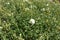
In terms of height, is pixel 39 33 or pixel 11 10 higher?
pixel 11 10

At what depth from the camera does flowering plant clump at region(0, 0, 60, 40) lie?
193 inches

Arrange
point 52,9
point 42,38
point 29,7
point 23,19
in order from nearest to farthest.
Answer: point 42,38
point 23,19
point 29,7
point 52,9

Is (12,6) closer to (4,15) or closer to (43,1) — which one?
(4,15)

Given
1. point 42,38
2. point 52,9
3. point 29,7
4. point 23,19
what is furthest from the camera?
point 52,9

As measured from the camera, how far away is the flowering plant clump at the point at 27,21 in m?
4.91

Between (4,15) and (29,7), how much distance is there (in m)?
1.12

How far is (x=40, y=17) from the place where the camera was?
5695 mm

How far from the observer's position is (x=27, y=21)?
17.5 ft

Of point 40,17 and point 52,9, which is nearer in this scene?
point 40,17

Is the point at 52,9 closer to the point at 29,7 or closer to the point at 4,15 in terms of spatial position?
the point at 29,7

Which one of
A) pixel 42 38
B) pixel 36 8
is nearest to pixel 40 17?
pixel 36 8

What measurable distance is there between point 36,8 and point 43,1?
74cm

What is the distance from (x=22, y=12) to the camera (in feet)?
18.3

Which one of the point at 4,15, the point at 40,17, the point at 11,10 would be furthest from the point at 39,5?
the point at 4,15
